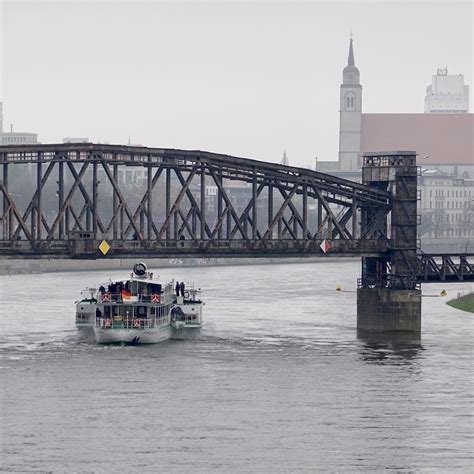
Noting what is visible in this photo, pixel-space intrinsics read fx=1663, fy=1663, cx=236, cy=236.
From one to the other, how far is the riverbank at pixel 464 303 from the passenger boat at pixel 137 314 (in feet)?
104

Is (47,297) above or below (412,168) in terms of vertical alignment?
below

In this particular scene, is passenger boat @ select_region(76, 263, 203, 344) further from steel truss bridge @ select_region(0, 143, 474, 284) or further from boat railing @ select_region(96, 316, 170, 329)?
steel truss bridge @ select_region(0, 143, 474, 284)

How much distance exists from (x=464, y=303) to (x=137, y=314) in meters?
43.3

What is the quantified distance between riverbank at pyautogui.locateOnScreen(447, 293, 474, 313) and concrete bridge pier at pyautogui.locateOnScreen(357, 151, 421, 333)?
840 inches

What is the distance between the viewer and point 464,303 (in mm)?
143875

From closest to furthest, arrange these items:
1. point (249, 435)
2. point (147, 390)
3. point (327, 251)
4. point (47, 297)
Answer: point (249, 435)
point (147, 390)
point (327, 251)
point (47, 297)

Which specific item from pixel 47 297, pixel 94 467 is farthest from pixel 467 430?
pixel 47 297

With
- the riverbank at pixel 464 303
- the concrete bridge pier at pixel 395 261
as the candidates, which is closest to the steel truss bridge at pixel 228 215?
the concrete bridge pier at pixel 395 261

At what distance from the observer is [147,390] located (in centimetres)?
8462

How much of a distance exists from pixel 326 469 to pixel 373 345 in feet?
140

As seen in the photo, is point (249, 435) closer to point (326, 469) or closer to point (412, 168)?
point (326, 469)

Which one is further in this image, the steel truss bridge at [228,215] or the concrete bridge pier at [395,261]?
the concrete bridge pier at [395,261]

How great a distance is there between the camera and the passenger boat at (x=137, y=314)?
355 feet

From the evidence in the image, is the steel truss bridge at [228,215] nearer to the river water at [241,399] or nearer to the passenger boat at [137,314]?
the passenger boat at [137,314]
